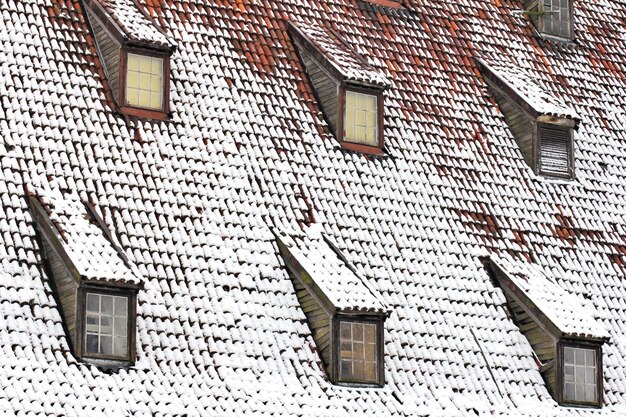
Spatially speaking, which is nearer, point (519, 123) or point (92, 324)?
point (92, 324)

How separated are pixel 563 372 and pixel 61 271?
26.2ft

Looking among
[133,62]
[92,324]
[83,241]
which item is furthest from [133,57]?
[92,324]

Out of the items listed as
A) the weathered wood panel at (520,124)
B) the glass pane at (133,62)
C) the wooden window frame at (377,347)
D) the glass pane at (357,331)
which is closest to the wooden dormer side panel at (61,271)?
the glass pane at (133,62)

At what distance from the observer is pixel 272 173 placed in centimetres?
2444

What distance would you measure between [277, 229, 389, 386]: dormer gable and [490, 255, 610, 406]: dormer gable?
292 centimetres

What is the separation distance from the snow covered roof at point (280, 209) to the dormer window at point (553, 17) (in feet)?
4.07

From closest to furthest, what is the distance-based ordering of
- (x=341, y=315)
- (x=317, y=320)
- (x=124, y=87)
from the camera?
(x=341, y=315) → (x=317, y=320) → (x=124, y=87)

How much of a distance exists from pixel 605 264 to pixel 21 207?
1009 cm

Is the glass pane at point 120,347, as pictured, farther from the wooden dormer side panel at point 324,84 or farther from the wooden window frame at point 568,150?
the wooden window frame at point 568,150

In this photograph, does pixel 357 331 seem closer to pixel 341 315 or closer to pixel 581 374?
pixel 341 315

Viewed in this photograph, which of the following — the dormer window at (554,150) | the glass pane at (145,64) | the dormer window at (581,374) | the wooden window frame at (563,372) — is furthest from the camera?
the dormer window at (554,150)

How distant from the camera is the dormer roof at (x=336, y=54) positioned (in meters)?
25.6

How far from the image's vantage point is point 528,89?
28.2 metres

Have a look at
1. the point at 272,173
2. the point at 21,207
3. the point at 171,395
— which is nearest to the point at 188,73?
the point at 272,173
